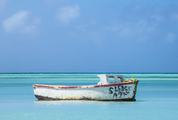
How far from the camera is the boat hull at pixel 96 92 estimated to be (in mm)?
24156

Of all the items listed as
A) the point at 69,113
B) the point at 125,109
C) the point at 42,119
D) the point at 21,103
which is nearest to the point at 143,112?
the point at 125,109

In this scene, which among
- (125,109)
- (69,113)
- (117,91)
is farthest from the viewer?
(117,91)

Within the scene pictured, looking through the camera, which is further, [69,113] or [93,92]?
[93,92]

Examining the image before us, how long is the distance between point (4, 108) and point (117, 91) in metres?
4.70

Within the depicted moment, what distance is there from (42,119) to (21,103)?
6.49 metres

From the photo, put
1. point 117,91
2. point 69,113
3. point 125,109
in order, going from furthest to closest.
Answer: point 117,91, point 125,109, point 69,113

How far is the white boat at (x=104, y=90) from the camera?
24.1m

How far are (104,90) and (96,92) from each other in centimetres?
41

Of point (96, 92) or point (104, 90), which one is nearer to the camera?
point (104, 90)

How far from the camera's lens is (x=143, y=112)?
20.9 metres

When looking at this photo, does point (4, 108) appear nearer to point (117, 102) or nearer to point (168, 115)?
point (117, 102)

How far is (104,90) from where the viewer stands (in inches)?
960

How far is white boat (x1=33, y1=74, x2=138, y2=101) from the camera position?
24.1m

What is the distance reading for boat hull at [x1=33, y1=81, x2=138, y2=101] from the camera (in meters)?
24.2
